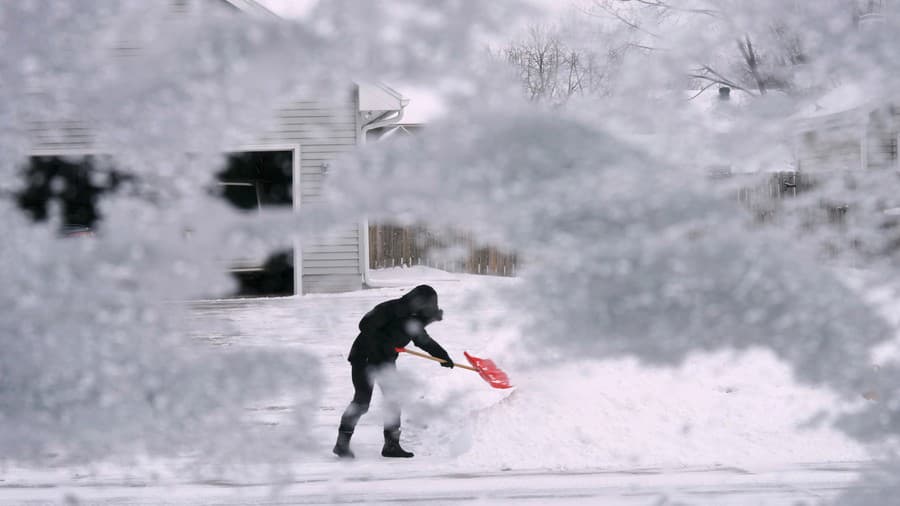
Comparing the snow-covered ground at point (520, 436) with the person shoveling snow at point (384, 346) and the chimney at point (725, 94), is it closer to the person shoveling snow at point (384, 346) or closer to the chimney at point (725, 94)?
the person shoveling snow at point (384, 346)

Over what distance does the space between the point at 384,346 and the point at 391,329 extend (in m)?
0.13

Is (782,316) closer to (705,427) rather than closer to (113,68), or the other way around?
(113,68)

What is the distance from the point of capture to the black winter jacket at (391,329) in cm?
Answer: 395

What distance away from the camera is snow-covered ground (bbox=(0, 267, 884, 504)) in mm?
1545

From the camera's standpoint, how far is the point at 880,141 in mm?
1558

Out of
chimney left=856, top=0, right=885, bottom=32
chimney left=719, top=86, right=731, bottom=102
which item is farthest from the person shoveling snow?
chimney left=856, top=0, right=885, bottom=32

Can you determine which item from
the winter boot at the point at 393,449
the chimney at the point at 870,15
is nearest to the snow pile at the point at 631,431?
the winter boot at the point at 393,449

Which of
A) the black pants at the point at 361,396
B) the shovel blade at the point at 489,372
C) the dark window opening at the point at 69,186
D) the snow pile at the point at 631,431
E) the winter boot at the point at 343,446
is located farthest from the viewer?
the shovel blade at the point at 489,372

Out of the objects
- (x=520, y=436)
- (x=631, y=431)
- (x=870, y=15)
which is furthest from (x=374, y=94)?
A: (x=520, y=436)

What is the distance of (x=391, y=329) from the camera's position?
424cm

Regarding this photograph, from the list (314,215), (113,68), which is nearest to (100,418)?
(314,215)

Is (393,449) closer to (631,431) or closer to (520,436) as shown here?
(520,436)

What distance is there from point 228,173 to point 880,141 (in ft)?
4.32

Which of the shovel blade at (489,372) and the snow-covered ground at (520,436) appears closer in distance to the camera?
the snow-covered ground at (520,436)
